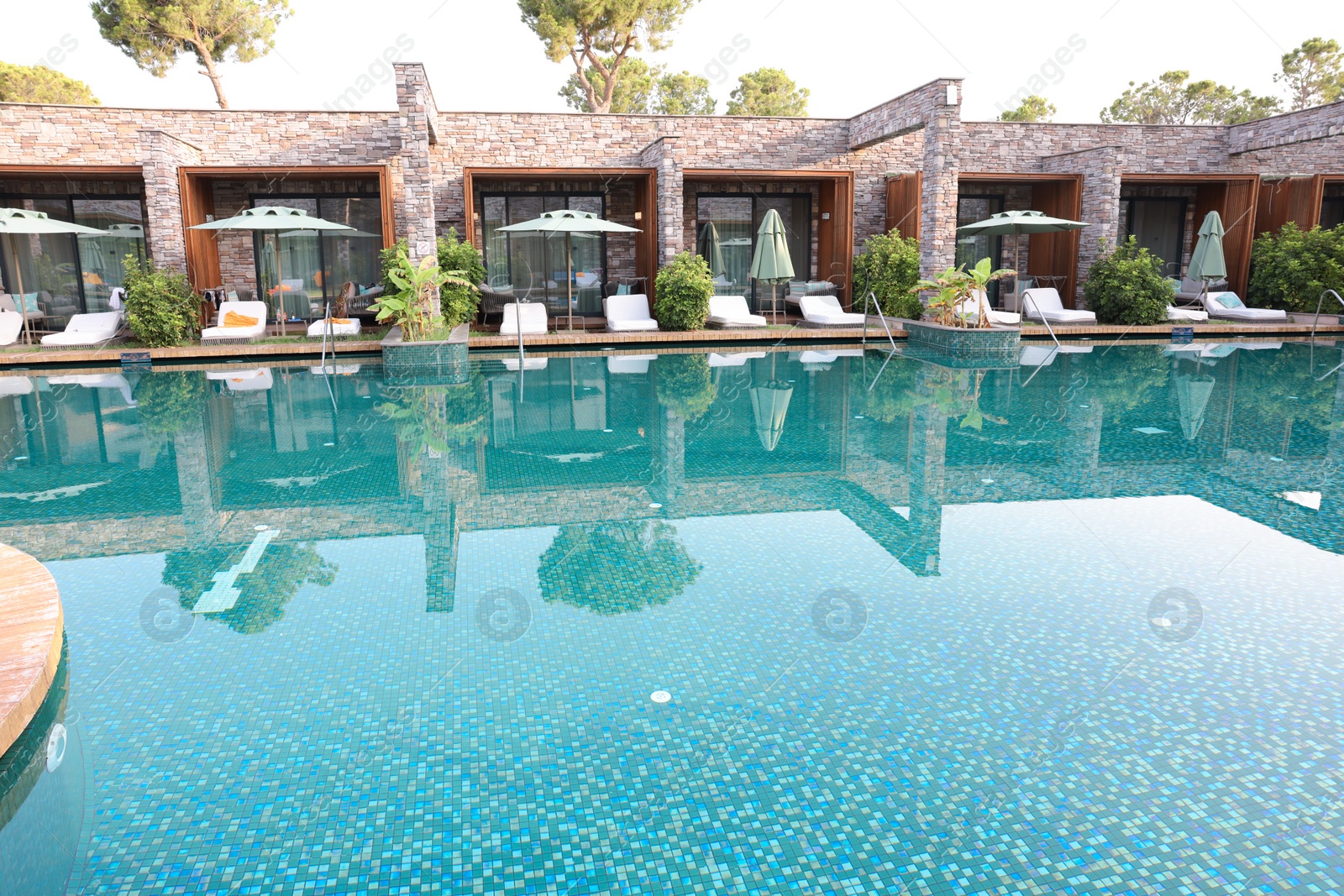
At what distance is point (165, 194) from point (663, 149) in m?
8.01

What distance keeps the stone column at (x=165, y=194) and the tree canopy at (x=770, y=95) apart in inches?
1122

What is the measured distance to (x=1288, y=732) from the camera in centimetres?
312

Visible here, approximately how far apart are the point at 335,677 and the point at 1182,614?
12.3ft

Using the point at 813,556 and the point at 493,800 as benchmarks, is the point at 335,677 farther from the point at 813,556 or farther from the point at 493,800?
the point at 813,556

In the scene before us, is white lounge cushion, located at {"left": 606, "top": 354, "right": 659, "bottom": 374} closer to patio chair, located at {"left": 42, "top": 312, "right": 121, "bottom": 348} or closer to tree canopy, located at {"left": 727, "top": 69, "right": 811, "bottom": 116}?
patio chair, located at {"left": 42, "top": 312, "right": 121, "bottom": 348}

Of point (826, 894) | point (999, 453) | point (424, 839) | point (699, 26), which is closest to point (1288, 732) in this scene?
point (826, 894)

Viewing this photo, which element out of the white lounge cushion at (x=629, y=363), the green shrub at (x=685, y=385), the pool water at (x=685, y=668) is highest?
the white lounge cushion at (x=629, y=363)

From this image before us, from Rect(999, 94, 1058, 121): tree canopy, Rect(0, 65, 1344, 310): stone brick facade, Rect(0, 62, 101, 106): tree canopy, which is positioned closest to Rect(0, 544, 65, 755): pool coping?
Rect(0, 65, 1344, 310): stone brick facade

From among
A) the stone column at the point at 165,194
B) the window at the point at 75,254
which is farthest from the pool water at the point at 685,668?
the window at the point at 75,254

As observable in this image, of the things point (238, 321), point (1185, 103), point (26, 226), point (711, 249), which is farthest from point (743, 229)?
point (1185, 103)

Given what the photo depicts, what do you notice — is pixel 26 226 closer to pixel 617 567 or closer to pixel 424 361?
pixel 424 361

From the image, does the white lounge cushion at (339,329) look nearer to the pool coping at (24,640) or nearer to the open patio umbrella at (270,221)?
the open patio umbrella at (270,221)

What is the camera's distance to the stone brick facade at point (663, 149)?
1436 cm

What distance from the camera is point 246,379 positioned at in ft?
37.6
